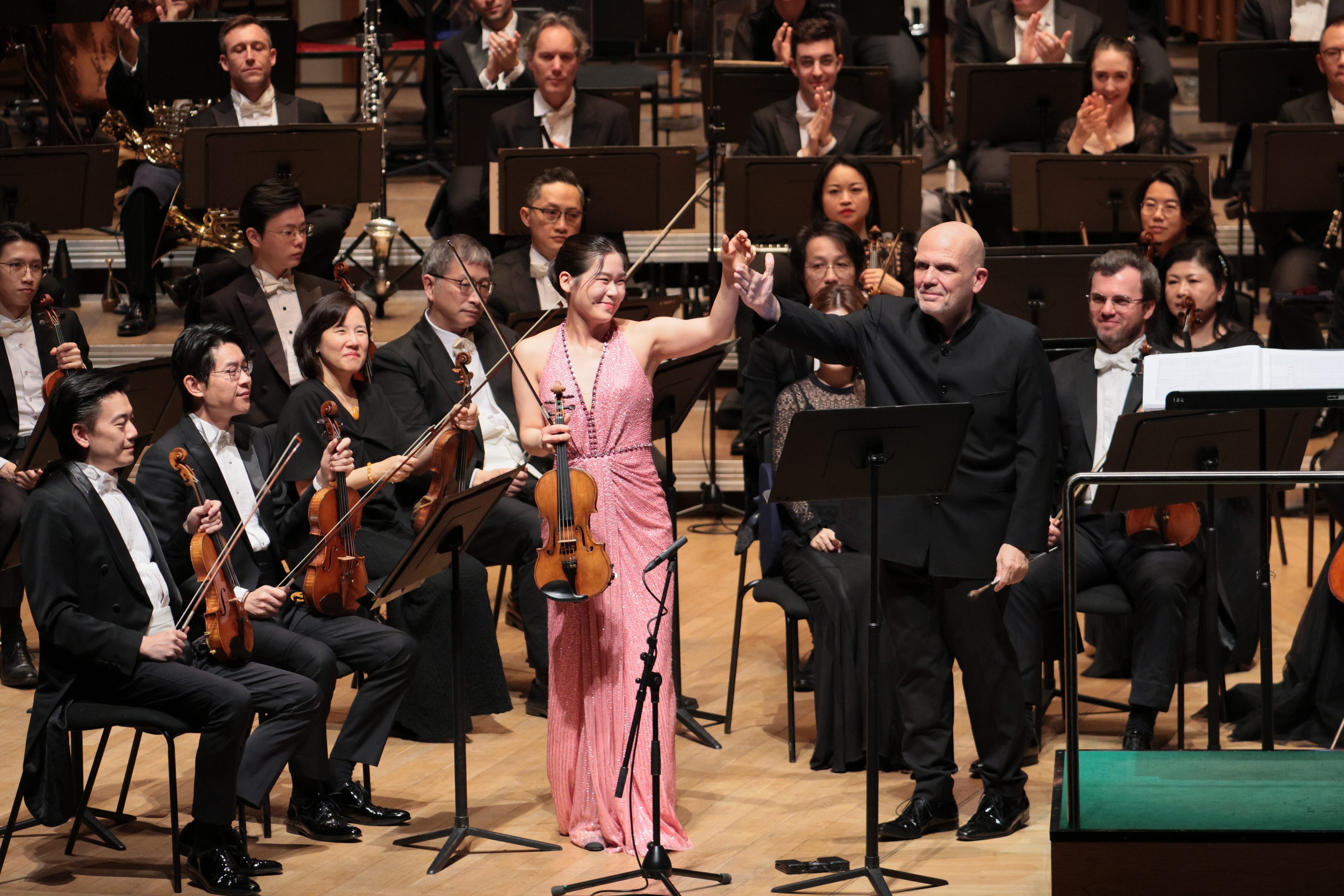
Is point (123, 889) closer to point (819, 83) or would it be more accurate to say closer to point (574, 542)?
point (574, 542)

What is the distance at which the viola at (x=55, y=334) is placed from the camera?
4.78 metres

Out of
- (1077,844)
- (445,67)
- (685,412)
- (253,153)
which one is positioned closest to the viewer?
(1077,844)

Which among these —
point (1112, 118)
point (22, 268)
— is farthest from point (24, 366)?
point (1112, 118)

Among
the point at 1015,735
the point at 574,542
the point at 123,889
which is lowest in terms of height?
the point at 123,889

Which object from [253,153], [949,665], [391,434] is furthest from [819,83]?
[949,665]

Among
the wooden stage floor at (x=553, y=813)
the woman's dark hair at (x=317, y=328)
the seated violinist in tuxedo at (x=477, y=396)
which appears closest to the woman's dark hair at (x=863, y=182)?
the seated violinist in tuxedo at (x=477, y=396)

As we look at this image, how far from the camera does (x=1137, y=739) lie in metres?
4.50

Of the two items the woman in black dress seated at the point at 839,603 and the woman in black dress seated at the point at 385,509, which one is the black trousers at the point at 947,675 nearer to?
the woman in black dress seated at the point at 839,603

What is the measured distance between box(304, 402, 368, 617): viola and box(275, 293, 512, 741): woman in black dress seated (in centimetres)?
9

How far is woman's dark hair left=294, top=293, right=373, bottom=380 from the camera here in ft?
14.6

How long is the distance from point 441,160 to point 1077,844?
6.18m

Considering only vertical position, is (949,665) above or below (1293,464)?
below

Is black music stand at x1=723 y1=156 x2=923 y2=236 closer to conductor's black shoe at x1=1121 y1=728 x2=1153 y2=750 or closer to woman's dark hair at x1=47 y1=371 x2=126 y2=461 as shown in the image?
conductor's black shoe at x1=1121 y1=728 x2=1153 y2=750

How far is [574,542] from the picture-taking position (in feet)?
12.5
